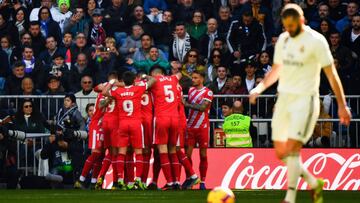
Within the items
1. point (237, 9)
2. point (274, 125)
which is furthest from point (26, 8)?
point (274, 125)

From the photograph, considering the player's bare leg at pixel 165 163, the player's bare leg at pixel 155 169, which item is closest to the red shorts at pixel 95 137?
the player's bare leg at pixel 155 169

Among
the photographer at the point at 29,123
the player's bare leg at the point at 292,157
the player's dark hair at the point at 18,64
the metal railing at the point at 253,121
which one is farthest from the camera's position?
the player's dark hair at the point at 18,64

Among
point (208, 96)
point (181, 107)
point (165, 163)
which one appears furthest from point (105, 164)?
point (208, 96)

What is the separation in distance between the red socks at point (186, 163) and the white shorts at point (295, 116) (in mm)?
9229

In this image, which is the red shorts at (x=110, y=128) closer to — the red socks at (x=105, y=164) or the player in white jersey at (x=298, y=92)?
the red socks at (x=105, y=164)

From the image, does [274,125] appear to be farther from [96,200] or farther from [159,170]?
[159,170]

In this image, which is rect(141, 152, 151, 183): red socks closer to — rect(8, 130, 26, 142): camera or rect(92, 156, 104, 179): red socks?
rect(92, 156, 104, 179): red socks

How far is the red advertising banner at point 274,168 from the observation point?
24078mm

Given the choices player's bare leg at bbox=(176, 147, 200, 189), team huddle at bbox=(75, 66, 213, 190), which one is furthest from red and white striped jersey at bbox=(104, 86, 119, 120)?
player's bare leg at bbox=(176, 147, 200, 189)

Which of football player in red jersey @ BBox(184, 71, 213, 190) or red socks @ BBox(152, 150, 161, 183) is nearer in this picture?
football player in red jersey @ BBox(184, 71, 213, 190)

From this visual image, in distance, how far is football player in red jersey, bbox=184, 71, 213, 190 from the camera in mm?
23625

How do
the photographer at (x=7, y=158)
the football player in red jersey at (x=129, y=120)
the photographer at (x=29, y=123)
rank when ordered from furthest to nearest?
the photographer at (x=29, y=123)
the photographer at (x=7, y=158)
the football player in red jersey at (x=129, y=120)

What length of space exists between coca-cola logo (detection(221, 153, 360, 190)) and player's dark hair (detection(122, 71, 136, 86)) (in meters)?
3.02

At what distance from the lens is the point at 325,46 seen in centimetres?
1416
